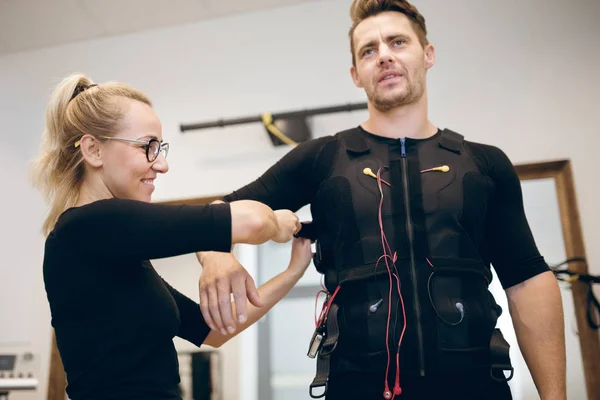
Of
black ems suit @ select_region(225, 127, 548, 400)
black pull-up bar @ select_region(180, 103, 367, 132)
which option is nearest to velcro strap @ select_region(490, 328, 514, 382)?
black ems suit @ select_region(225, 127, 548, 400)

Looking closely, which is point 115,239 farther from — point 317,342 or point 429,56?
point 429,56

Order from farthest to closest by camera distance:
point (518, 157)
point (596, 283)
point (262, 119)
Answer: point (262, 119), point (518, 157), point (596, 283)

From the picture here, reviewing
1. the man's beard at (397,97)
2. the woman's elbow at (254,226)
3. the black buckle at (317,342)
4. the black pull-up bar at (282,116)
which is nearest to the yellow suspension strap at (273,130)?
the black pull-up bar at (282,116)

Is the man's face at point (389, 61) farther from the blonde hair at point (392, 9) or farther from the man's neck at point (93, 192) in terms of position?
the man's neck at point (93, 192)

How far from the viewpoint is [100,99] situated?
1174mm

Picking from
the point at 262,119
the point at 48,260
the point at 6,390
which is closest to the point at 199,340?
the point at 48,260

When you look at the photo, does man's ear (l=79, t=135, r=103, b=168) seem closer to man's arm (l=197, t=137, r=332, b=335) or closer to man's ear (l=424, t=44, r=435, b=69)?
man's arm (l=197, t=137, r=332, b=335)

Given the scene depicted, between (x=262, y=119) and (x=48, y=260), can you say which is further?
(x=262, y=119)

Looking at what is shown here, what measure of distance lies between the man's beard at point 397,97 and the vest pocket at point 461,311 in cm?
45

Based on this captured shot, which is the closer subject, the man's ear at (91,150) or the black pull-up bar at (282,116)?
the man's ear at (91,150)

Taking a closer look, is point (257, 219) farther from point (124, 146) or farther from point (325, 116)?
point (325, 116)

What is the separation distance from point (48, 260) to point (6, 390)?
1421 millimetres

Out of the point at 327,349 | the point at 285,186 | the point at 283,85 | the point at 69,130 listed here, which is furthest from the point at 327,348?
the point at 283,85

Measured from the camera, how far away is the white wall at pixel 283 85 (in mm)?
2766
